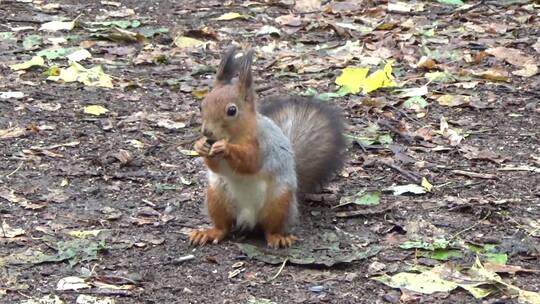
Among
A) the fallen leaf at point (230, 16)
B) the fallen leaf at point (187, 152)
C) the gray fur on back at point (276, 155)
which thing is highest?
the gray fur on back at point (276, 155)

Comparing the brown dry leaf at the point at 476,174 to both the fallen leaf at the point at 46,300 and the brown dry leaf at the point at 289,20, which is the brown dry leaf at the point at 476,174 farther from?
the brown dry leaf at the point at 289,20

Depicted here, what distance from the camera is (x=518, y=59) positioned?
20.8 feet

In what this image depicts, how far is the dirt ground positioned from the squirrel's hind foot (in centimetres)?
10

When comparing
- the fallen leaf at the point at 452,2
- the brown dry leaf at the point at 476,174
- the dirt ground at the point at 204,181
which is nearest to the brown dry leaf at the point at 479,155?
the dirt ground at the point at 204,181

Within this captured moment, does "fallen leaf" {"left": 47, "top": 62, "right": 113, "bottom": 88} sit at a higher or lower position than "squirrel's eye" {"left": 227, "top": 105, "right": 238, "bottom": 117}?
lower

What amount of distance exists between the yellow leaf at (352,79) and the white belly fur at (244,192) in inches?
83.3

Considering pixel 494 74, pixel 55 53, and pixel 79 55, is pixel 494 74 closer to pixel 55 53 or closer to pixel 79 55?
pixel 79 55

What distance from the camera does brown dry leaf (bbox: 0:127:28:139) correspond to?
5.06m

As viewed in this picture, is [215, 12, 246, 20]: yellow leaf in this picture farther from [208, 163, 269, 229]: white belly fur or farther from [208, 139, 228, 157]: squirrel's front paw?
[208, 139, 228, 157]: squirrel's front paw

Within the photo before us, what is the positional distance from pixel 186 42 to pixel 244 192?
2.97 metres

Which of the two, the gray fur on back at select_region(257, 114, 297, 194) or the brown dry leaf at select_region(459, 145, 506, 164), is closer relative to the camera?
the gray fur on back at select_region(257, 114, 297, 194)

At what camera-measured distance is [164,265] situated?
3807 millimetres

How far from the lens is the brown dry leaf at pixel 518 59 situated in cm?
612

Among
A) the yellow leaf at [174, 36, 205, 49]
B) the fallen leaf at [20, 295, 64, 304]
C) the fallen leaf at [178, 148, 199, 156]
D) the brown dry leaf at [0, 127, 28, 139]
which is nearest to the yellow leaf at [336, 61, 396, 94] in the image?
the yellow leaf at [174, 36, 205, 49]
